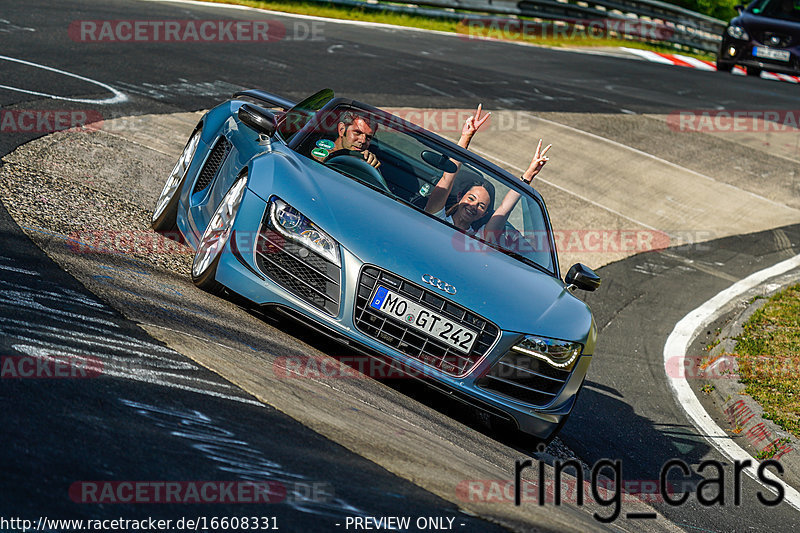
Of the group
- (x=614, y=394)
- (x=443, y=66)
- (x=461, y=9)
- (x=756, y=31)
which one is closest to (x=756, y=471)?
(x=614, y=394)

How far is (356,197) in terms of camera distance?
5512 mm

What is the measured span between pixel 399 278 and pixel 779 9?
19.6 meters

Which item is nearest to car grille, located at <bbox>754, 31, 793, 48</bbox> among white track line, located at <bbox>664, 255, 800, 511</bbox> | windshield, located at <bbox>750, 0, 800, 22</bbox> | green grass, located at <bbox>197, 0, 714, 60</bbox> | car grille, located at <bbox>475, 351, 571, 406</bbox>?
windshield, located at <bbox>750, 0, 800, 22</bbox>

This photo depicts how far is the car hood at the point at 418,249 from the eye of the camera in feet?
16.6

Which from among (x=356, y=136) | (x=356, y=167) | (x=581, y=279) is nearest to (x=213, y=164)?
(x=356, y=136)

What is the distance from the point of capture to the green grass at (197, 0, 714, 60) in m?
22.3

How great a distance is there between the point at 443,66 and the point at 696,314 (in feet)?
32.2

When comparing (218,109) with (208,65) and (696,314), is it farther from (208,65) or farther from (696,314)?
(208,65)

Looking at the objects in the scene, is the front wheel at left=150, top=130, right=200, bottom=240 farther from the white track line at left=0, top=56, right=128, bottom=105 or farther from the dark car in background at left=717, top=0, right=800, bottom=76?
the dark car in background at left=717, top=0, right=800, bottom=76

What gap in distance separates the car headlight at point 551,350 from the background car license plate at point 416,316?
334 mm

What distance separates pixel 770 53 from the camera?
71.6 feet

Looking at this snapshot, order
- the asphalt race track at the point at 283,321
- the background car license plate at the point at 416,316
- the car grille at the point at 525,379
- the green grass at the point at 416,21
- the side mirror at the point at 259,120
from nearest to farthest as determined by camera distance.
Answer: the asphalt race track at the point at 283,321 → the background car license plate at the point at 416,316 → the car grille at the point at 525,379 → the side mirror at the point at 259,120 → the green grass at the point at 416,21

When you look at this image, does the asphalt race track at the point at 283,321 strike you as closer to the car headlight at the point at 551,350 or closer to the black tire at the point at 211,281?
the black tire at the point at 211,281

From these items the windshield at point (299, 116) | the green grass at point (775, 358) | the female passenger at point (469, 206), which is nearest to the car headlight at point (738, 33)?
the green grass at point (775, 358)
